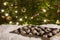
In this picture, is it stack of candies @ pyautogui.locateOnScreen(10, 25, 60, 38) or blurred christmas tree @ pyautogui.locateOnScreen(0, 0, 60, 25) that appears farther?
blurred christmas tree @ pyautogui.locateOnScreen(0, 0, 60, 25)

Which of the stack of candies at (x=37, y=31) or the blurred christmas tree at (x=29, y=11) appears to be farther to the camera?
the blurred christmas tree at (x=29, y=11)

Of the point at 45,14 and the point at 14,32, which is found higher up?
the point at 45,14

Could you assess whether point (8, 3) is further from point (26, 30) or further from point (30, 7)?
point (26, 30)

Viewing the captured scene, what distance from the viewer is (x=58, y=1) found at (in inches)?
155

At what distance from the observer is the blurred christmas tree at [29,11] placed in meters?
3.72

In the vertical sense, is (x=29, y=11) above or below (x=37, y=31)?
above

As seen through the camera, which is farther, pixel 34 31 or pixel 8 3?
pixel 8 3

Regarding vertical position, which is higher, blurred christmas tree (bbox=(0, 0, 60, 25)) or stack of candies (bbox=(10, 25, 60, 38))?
blurred christmas tree (bbox=(0, 0, 60, 25))

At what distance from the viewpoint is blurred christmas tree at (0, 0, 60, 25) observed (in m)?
3.72

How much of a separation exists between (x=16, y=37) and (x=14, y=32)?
0.41 feet

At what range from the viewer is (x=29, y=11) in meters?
3.85

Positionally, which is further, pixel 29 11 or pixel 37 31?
pixel 29 11

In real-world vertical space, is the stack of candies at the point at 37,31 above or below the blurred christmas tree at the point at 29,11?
below

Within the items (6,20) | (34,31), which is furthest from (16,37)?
(6,20)
